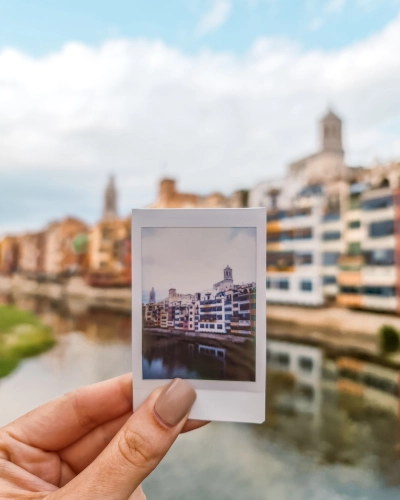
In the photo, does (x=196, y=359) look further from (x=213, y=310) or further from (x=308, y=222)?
(x=308, y=222)

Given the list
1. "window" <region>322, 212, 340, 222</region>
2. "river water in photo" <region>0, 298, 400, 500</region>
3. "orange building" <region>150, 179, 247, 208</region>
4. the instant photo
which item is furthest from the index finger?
"window" <region>322, 212, 340, 222</region>

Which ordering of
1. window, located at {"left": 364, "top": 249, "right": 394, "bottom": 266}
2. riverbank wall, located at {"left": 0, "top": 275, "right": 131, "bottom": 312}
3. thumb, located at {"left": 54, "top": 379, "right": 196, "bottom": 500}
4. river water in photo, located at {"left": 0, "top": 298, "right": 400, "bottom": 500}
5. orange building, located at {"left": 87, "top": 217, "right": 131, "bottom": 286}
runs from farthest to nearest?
riverbank wall, located at {"left": 0, "top": 275, "right": 131, "bottom": 312}
orange building, located at {"left": 87, "top": 217, "right": 131, "bottom": 286}
window, located at {"left": 364, "top": 249, "right": 394, "bottom": 266}
river water in photo, located at {"left": 0, "top": 298, "right": 400, "bottom": 500}
thumb, located at {"left": 54, "top": 379, "right": 196, "bottom": 500}

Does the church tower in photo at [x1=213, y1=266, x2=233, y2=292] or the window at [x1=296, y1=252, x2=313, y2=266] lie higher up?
the window at [x1=296, y1=252, x2=313, y2=266]

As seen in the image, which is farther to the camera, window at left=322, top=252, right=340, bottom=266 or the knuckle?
window at left=322, top=252, right=340, bottom=266

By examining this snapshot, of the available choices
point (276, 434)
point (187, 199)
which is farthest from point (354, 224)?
point (276, 434)

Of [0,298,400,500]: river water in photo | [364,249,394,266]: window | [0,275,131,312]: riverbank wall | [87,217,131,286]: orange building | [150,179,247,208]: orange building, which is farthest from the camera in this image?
[0,275,131,312]: riverbank wall

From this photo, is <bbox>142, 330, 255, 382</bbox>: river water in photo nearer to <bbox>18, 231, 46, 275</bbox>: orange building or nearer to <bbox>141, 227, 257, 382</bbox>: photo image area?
<bbox>141, 227, 257, 382</bbox>: photo image area
